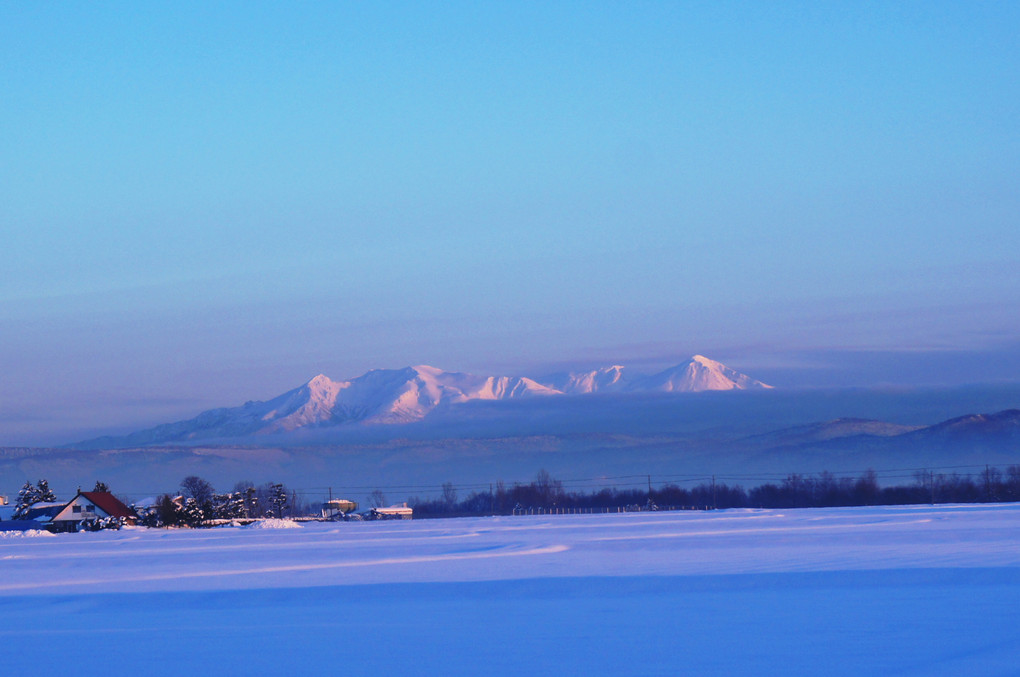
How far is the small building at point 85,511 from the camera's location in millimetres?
59094

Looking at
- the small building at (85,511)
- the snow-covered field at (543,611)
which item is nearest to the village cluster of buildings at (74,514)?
the small building at (85,511)

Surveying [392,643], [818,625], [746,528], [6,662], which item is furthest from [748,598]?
[746,528]

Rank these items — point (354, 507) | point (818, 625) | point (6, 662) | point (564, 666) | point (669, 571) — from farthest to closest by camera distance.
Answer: point (354, 507)
point (669, 571)
point (818, 625)
point (6, 662)
point (564, 666)

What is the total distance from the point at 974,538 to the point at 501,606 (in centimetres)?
1240

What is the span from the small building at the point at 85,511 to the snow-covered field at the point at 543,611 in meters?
40.6

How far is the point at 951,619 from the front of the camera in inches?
410

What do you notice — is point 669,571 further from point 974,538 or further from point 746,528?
point 746,528

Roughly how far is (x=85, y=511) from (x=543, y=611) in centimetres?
5578

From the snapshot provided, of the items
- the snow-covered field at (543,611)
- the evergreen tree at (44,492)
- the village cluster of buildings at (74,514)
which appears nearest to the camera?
the snow-covered field at (543,611)

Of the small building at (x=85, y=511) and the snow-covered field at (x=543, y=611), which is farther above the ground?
the small building at (x=85, y=511)

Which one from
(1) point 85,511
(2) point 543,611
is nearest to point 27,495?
(1) point 85,511

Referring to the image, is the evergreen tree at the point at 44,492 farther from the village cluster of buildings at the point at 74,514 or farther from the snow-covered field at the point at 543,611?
the snow-covered field at the point at 543,611

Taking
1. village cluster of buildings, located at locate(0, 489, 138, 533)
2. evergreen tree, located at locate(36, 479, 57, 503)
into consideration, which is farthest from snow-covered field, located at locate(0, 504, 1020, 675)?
evergreen tree, located at locate(36, 479, 57, 503)

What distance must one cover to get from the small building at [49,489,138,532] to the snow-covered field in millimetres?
40583
